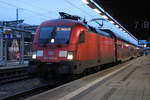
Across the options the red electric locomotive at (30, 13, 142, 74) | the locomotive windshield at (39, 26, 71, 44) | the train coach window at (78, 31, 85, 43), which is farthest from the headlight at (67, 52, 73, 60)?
the train coach window at (78, 31, 85, 43)

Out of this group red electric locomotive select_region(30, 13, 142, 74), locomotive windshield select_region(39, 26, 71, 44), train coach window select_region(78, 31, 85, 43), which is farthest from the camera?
train coach window select_region(78, 31, 85, 43)

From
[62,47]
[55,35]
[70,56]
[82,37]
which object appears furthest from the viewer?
[82,37]

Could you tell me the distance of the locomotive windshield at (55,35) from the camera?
1273 centimetres

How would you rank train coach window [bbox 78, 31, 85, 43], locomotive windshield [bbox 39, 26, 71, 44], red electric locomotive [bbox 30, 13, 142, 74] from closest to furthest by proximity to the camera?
1. red electric locomotive [bbox 30, 13, 142, 74]
2. locomotive windshield [bbox 39, 26, 71, 44]
3. train coach window [bbox 78, 31, 85, 43]

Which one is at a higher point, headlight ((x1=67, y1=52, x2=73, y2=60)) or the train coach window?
the train coach window

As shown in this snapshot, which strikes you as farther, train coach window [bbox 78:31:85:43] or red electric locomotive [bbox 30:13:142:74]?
train coach window [bbox 78:31:85:43]

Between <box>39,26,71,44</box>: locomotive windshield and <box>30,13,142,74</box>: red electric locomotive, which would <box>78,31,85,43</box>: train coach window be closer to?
<box>30,13,142,74</box>: red electric locomotive

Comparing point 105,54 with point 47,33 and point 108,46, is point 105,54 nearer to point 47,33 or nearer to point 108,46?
point 108,46

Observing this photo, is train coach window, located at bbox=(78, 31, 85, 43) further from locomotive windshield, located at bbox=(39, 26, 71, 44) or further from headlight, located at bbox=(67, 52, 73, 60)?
headlight, located at bbox=(67, 52, 73, 60)

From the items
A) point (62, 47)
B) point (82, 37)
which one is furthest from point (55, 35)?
point (82, 37)

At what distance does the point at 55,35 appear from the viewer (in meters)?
13.0

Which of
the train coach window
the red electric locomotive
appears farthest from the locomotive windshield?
the train coach window

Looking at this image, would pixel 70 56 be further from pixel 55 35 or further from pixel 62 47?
pixel 55 35

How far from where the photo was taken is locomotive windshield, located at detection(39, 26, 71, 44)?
12.7m
